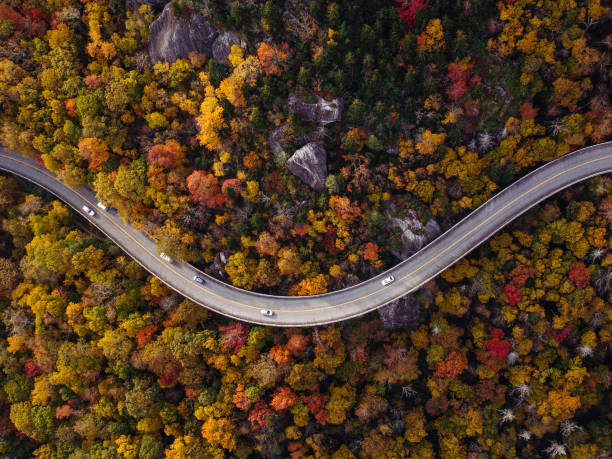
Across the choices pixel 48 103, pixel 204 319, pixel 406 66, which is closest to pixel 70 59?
pixel 48 103

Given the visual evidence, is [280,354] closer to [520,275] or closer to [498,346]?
[498,346]

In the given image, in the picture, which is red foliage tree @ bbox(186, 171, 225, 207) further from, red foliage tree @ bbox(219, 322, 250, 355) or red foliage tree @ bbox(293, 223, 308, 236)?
red foliage tree @ bbox(219, 322, 250, 355)

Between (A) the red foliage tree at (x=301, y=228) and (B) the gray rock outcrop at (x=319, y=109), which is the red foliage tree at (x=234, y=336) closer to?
(A) the red foliage tree at (x=301, y=228)

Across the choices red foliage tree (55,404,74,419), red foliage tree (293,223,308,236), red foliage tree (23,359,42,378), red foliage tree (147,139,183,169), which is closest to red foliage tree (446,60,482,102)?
red foliage tree (293,223,308,236)

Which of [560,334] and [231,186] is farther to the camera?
[560,334]

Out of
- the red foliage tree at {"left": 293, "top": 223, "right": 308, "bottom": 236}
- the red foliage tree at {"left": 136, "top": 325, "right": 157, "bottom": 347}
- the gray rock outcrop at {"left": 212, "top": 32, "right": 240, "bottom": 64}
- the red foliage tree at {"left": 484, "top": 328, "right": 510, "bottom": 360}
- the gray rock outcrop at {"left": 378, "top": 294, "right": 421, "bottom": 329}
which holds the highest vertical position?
the gray rock outcrop at {"left": 212, "top": 32, "right": 240, "bottom": 64}

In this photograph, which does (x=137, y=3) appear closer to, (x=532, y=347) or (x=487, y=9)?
(x=487, y=9)

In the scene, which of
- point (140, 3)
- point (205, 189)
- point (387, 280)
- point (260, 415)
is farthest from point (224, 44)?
point (260, 415)
